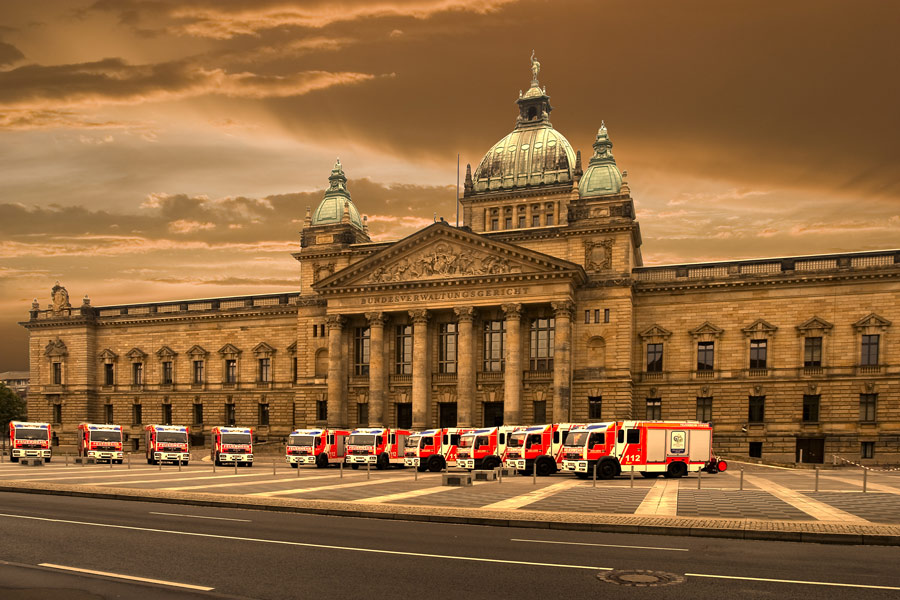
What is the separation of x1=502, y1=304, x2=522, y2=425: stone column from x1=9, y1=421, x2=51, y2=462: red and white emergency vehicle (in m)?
34.9

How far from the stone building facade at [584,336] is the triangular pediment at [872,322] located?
4.1 inches

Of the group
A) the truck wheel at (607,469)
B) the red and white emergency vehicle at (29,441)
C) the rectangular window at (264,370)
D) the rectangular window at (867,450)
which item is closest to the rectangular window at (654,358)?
the rectangular window at (867,450)

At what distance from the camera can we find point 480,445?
49.3 m

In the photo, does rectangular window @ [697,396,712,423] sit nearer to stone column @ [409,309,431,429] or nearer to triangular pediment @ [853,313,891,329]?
triangular pediment @ [853,313,891,329]

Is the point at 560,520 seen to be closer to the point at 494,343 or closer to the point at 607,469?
the point at 607,469

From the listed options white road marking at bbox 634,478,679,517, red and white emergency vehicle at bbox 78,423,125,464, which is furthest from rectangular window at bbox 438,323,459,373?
white road marking at bbox 634,478,679,517

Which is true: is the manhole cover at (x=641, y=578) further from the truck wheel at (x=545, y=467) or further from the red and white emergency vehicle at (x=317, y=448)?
the red and white emergency vehicle at (x=317, y=448)

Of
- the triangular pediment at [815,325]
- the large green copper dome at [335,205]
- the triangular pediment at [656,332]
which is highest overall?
the large green copper dome at [335,205]

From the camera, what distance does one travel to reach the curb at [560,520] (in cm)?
1905

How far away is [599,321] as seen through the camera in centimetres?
6681

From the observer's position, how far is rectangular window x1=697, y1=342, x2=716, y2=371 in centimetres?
6594

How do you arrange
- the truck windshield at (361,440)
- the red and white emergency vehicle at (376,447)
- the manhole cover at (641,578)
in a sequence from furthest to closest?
1. the truck windshield at (361,440)
2. the red and white emergency vehicle at (376,447)
3. the manhole cover at (641,578)

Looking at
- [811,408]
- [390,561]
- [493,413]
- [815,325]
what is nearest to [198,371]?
[493,413]

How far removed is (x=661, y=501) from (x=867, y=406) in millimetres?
41634
